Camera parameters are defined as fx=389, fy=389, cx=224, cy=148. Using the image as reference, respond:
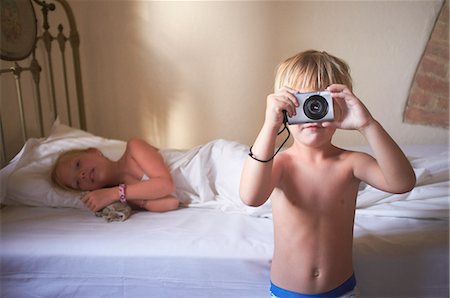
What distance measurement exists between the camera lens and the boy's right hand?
2 cm

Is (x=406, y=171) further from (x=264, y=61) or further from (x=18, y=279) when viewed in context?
(x=264, y=61)

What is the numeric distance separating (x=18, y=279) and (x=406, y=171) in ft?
3.04

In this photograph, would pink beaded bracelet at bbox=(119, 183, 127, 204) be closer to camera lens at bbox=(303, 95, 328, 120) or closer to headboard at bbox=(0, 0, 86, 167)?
headboard at bbox=(0, 0, 86, 167)

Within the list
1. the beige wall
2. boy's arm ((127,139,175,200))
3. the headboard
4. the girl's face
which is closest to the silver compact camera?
boy's arm ((127,139,175,200))

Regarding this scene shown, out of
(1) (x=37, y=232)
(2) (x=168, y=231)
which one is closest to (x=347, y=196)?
(2) (x=168, y=231)

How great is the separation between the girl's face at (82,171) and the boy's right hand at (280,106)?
75 cm

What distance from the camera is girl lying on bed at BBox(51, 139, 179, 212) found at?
3.76 feet

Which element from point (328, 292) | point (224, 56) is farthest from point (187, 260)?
point (224, 56)

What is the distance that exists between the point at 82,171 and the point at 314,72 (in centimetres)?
82

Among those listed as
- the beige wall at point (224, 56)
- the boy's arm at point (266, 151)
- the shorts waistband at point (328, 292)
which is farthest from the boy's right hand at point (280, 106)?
the beige wall at point (224, 56)

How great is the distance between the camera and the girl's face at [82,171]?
1210 mm

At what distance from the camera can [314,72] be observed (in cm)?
71

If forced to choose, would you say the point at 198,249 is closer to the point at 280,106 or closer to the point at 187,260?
the point at 187,260

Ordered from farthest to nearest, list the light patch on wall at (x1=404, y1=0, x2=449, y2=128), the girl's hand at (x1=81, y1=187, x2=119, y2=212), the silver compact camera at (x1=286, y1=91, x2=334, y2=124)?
the light patch on wall at (x1=404, y1=0, x2=449, y2=128) → the girl's hand at (x1=81, y1=187, x2=119, y2=212) → the silver compact camera at (x1=286, y1=91, x2=334, y2=124)
